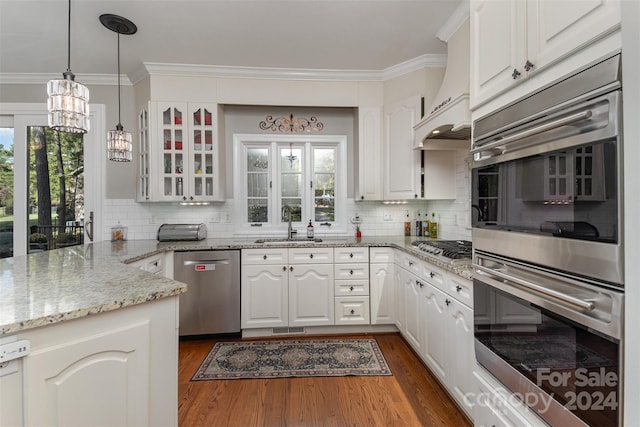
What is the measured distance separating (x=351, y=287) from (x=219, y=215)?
1652 millimetres

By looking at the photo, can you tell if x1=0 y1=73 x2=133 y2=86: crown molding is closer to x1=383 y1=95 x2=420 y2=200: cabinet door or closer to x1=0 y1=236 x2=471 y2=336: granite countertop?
x1=0 y1=236 x2=471 y2=336: granite countertop

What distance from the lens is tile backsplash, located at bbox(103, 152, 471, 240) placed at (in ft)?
10.5

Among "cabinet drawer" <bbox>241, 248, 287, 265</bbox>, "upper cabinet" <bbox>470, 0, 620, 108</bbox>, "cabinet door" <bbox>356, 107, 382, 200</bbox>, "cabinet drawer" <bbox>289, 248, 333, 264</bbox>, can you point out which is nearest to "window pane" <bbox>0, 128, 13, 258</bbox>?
"cabinet drawer" <bbox>241, 248, 287, 265</bbox>

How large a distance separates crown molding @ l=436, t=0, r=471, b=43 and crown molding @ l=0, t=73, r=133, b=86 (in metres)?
3.08

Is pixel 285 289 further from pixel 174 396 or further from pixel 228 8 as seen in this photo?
pixel 228 8

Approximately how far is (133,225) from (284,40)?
96.1 inches

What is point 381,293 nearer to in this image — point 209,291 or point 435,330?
point 435,330

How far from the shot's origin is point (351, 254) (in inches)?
114

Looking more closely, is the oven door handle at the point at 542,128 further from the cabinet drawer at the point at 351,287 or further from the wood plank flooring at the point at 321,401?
the cabinet drawer at the point at 351,287

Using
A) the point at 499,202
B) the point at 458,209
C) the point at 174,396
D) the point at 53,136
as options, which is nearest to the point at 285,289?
the point at 174,396

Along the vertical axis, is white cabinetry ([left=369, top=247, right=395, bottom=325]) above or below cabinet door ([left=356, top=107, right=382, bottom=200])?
below

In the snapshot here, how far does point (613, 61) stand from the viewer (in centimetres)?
77

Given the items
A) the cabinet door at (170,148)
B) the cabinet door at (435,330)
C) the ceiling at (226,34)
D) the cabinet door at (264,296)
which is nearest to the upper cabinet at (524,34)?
the ceiling at (226,34)

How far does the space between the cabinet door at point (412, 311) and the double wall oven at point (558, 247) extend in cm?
100
